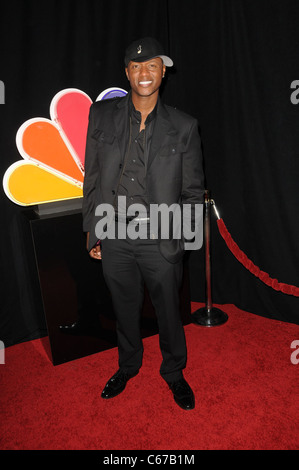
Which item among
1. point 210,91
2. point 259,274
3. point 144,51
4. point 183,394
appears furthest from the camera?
point 210,91

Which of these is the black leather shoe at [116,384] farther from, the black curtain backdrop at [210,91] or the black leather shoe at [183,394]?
the black curtain backdrop at [210,91]

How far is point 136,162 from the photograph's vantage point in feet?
7.52

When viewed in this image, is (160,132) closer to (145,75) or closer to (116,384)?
(145,75)

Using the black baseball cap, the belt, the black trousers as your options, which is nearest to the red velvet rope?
the black trousers

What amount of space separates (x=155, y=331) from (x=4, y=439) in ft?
4.66

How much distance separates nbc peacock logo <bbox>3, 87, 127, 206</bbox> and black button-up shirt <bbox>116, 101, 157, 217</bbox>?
0.84 m

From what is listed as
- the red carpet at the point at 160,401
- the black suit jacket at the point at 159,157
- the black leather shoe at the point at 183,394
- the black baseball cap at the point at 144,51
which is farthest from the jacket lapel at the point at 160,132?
the red carpet at the point at 160,401

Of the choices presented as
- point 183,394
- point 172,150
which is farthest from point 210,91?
point 183,394

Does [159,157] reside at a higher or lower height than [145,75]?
lower

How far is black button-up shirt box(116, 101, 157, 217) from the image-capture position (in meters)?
2.29

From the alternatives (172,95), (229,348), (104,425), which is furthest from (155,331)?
(172,95)

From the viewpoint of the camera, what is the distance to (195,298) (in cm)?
402

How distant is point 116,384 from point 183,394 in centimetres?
44

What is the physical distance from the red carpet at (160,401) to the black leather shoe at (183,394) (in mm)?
44
